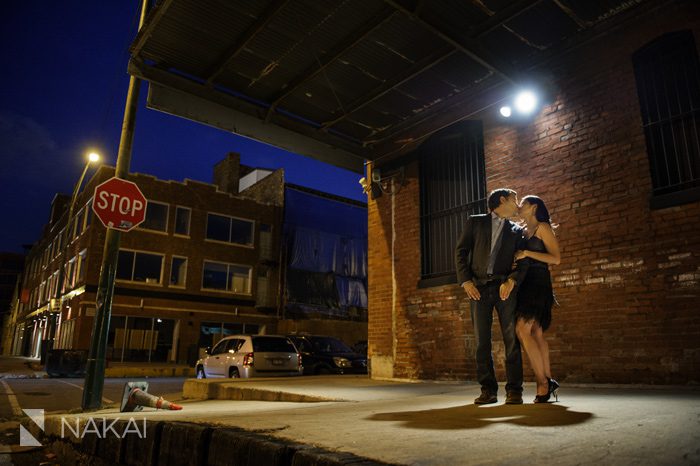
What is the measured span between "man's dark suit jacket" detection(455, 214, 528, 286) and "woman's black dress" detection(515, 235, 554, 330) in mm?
98

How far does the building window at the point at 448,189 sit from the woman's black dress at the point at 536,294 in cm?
371

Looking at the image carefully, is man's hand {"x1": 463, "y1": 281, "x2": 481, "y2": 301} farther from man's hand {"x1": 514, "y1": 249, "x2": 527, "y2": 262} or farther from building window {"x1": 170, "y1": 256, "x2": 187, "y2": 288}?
building window {"x1": 170, "y1": 256, "x2": 187, "y2": 288}

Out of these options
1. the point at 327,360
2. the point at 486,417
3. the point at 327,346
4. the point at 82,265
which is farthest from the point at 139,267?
the point at 486,417

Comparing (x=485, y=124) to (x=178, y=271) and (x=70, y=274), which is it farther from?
(x=70, y=274)

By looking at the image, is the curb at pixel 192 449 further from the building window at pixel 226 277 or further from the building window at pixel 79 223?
the building window at pixel 79 223

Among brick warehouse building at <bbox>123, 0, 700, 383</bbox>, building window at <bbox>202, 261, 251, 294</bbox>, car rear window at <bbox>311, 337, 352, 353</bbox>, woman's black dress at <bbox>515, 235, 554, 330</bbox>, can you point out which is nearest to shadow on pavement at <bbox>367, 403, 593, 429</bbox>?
woman's black dress at <bbox>515, 235, 554, 330</bbox>

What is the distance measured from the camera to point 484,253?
14.6 ft

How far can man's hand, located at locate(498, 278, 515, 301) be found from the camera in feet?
13.8

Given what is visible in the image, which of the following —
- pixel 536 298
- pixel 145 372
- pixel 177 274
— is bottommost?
pixel 145 372

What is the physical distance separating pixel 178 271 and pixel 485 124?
75.1 feet

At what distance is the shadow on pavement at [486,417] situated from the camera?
2924 millimetres

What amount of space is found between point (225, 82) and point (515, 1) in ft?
15.5

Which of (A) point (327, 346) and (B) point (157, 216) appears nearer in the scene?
(A) point (327, 346)

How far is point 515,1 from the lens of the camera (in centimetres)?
623
